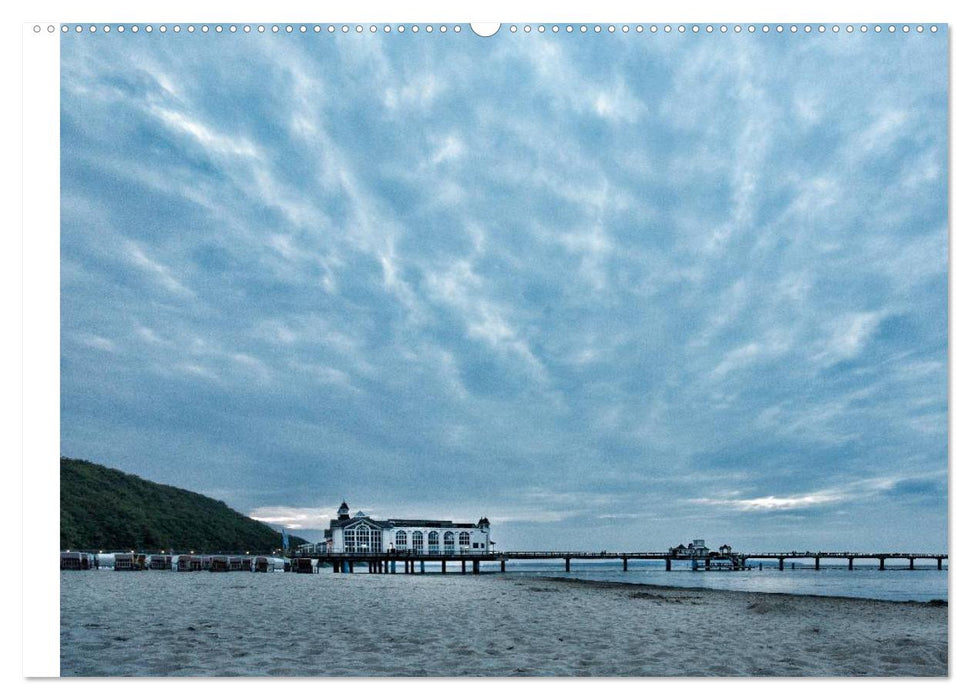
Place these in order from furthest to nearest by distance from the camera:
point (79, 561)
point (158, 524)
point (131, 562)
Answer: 1. point (131, 562)
2. point (158, 524)
3. point (79, 561)

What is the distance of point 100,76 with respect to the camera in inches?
239

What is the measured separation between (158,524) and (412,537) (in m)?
20.2

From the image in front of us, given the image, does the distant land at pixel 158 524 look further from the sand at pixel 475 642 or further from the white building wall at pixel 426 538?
the white building wall at pixel 426 538

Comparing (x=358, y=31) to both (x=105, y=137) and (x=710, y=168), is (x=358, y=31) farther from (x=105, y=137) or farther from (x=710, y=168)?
(x=710, y=168)

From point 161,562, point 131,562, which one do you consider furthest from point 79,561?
point 161,562

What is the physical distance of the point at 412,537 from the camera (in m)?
42.6

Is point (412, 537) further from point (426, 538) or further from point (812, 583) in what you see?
point (812, 583)

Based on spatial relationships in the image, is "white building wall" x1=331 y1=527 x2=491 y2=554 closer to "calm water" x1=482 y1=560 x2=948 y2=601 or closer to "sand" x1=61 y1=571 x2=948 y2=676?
"calm water" x1=482 y1=560 x2=948 y2=601

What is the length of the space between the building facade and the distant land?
980 centimetres

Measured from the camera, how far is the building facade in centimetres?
3991

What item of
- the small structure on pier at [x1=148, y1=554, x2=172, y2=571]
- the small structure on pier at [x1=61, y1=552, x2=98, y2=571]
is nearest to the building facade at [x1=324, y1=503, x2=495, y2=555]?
the small structure on pier at [x1=148, y1=554, x2=172, y2=571]

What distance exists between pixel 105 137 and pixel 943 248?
7895mm
